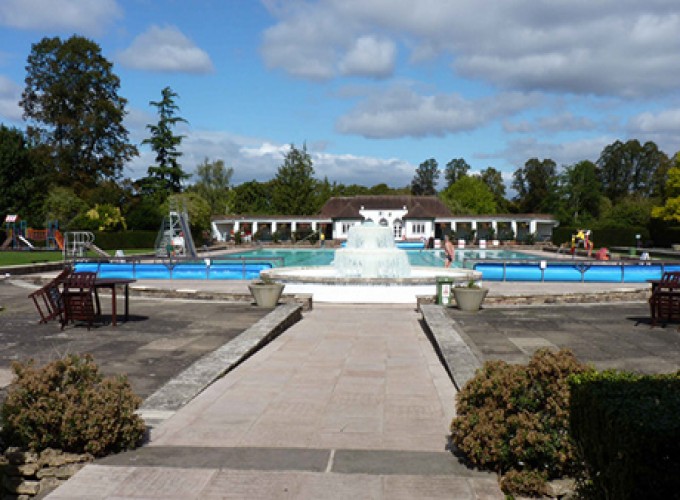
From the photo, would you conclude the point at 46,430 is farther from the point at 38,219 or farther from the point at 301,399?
the point at 38,219

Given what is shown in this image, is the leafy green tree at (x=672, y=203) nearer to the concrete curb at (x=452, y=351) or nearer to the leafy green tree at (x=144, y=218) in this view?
the leafy green tree at (x=144, y=218)

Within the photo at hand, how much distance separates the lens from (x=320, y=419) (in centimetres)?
594

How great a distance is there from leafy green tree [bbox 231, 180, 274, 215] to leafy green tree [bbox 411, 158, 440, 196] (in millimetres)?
47639

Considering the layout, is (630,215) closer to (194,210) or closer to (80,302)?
(194,210)

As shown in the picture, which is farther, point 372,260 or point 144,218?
point 144,218

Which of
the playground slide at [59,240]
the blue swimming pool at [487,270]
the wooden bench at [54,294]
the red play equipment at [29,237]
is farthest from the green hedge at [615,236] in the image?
the wooden bench at [54,294]

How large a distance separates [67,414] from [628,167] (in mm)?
104472

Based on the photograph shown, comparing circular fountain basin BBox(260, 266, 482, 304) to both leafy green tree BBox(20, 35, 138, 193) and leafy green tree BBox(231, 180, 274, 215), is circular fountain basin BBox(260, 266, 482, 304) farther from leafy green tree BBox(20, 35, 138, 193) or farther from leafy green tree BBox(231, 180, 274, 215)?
leafy green tree BBox(231, 180, 274, 215)

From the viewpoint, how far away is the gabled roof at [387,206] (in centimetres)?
6625

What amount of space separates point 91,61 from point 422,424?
60942 millimetres

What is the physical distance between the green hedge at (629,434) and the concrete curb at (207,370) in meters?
3.97

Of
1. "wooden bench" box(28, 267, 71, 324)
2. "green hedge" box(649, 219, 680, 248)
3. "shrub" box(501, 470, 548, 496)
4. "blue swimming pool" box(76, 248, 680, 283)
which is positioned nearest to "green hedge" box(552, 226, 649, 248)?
"green hedge" box(649, 219, 680, 248)

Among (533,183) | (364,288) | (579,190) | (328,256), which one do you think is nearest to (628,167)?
(533,183)

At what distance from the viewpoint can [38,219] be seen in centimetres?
5325
